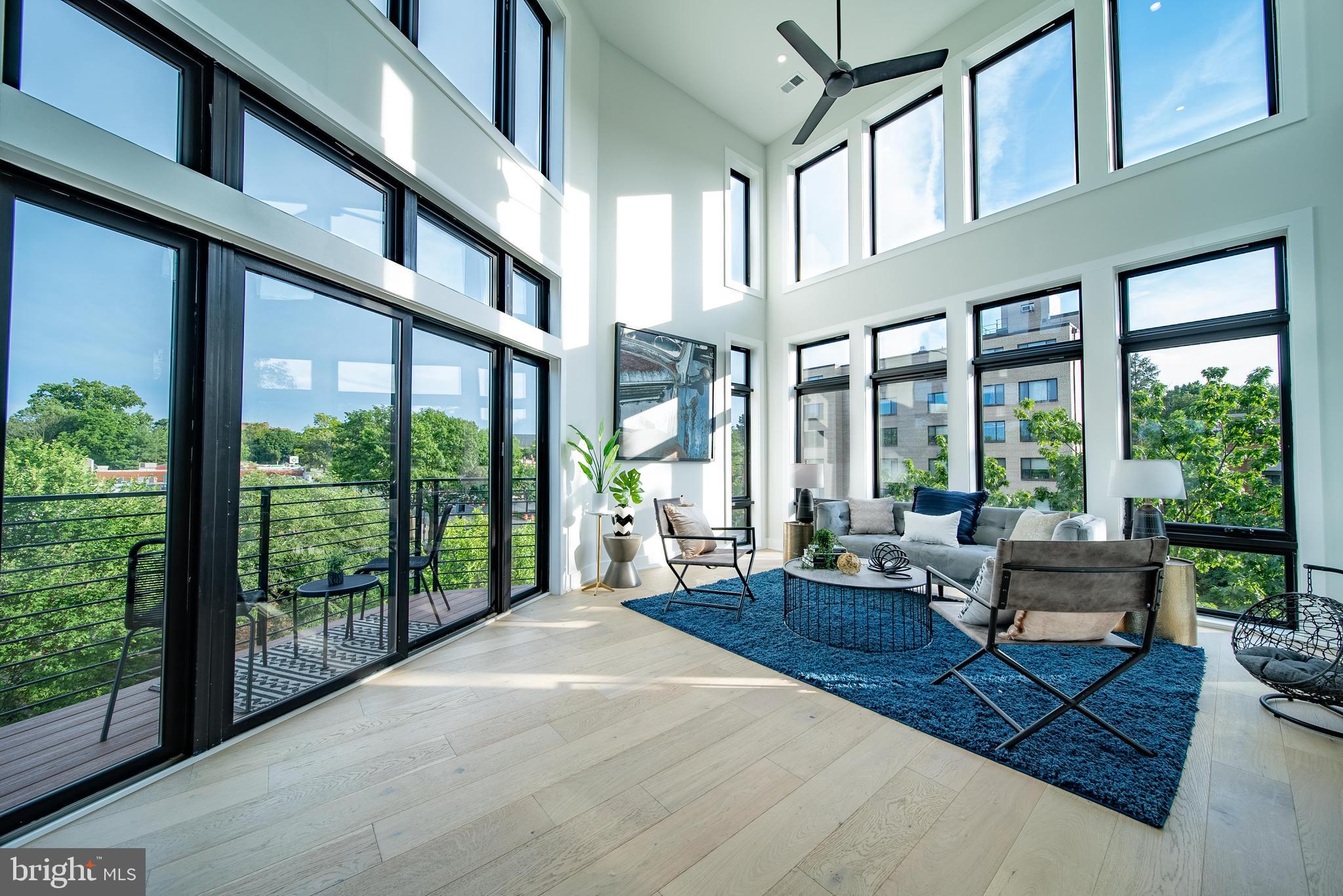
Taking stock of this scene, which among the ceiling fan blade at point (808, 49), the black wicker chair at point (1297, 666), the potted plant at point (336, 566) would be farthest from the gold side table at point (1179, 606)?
the potted plant at point (336, 566)

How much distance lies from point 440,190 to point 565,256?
1640mm

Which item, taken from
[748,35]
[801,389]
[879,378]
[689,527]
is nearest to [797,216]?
[748,35]

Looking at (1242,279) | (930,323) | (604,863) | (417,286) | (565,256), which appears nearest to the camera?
(604,863)

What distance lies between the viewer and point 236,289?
7.27 ft

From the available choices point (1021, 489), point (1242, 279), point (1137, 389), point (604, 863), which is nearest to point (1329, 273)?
point (1242, 279)

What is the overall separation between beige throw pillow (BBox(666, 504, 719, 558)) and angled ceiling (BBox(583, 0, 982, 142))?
16.3 feet

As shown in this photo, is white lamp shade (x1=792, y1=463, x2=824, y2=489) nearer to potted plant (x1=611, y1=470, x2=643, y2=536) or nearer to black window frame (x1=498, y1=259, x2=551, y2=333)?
potted plant (x1=611, y1=470, x2=643, y2=536)

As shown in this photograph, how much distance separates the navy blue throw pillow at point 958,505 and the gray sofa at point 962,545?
60 millimetres

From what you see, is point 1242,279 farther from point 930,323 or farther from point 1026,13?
point 1026,13

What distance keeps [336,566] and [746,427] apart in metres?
5.40

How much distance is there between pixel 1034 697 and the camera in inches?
103

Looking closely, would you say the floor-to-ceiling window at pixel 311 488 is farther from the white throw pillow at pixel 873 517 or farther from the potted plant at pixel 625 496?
the white throw pillow at pixel 873 517

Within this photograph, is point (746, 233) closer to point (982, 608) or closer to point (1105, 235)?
point (1105, 235)

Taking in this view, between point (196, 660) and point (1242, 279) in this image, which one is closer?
point (196, 660)
